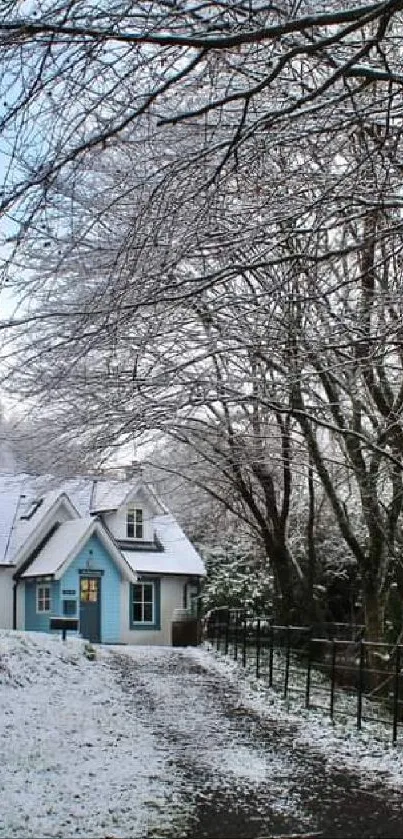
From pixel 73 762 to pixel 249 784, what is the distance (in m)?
1.82

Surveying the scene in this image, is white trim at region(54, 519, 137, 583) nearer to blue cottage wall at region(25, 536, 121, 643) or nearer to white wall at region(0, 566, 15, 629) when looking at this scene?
blue cottage wall at region(25, 536, 121, 643)

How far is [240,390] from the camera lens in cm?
1623

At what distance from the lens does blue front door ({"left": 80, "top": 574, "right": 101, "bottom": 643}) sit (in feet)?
110

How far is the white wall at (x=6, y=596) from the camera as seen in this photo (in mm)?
A: 33938

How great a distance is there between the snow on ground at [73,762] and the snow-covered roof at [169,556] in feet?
52.7

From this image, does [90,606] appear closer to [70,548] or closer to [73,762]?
[70,548]

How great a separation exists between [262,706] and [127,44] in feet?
37.5

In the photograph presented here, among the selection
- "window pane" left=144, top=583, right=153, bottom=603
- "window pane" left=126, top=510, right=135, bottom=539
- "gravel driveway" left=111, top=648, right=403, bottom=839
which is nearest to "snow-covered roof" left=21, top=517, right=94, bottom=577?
"window pane" left=126, top=510, right=135, bottom=539

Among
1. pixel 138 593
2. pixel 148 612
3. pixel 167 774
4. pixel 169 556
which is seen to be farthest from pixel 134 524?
pixel 167 774

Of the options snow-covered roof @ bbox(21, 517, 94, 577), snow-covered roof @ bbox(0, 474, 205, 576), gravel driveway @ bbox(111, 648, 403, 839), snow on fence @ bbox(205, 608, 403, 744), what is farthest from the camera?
snow-covered roof @ bbox(0, 474, 205, 576)

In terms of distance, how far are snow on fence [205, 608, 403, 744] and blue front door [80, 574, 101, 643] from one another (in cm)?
373

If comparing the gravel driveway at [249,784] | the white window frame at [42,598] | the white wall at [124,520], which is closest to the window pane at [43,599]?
the white window frame at [42,598]

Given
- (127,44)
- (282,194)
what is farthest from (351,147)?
(127,44)

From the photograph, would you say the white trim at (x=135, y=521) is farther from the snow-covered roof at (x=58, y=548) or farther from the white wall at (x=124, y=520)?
the snow-covered roof at (x=58, y=548)
